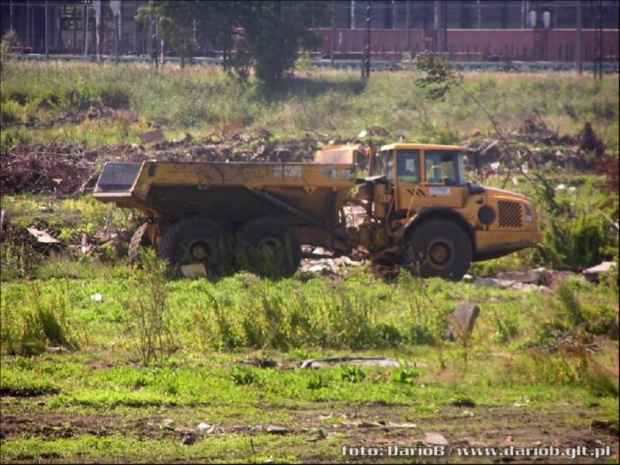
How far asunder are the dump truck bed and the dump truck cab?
2.52 ft

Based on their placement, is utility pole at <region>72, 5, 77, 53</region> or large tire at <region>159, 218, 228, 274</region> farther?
utility pole at <region>72, 5, 77, 53</region>

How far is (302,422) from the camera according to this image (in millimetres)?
8805

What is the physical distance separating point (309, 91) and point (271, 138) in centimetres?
770

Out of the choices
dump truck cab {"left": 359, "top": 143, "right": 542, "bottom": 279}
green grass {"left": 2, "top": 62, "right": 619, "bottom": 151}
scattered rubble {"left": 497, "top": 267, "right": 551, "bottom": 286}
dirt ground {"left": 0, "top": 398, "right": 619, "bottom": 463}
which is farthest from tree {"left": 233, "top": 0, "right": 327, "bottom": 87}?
dirt ground {"left": 0, "top": 398, "right": 619, "bottom": 463}

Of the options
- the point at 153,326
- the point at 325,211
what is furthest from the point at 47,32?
the point at 153,326

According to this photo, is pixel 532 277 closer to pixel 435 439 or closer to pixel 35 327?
pixel 35 327

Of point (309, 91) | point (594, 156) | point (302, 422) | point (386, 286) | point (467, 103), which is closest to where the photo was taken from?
point (302, 422)

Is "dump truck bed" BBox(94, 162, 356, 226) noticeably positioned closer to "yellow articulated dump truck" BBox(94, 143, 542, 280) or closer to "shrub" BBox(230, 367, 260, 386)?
"yellow articulated dump truck" BBox(94, 143, 542, 280)

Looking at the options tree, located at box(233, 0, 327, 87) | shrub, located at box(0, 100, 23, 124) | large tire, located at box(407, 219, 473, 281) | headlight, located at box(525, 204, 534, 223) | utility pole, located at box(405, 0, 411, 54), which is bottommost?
large tire, located at box(407, 219, 473, 281)

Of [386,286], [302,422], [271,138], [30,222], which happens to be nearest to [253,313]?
[302,422]

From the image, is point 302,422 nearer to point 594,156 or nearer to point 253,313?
point 253,313

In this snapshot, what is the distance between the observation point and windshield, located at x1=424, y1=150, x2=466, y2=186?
62.5 ft

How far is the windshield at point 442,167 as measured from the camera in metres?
19.0

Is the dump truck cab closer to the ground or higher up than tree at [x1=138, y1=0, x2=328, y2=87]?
closer to the ground
